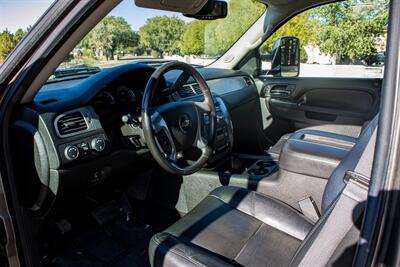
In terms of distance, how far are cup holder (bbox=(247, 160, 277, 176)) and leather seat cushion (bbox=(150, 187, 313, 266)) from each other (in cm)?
41

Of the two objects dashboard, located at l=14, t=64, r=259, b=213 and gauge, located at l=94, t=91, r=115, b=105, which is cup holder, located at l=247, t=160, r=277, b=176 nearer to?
dashboard, located at l=14, t=64, r=259, b=213

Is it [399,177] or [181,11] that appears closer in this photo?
[399,177]

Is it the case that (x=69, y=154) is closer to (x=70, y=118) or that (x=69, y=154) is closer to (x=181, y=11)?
(x=70, y=118)

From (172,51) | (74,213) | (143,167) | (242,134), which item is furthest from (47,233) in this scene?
(242,134)

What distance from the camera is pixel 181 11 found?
1524 mm

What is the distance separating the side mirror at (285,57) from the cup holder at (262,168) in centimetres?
120

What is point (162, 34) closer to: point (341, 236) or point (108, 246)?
point (108, 246)

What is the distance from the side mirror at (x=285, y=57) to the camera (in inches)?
123

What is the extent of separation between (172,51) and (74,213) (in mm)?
1202

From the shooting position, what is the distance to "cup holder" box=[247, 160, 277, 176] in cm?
218

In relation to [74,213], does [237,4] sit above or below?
above

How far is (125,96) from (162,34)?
63 cm

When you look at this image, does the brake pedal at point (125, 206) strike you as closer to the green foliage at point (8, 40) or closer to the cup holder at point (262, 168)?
the cup holder at point (262, 168)

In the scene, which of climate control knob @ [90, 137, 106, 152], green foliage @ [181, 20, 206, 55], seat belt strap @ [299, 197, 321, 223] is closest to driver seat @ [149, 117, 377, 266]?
seat belt strap @ [299, 197, 321, 223]
